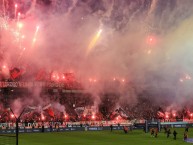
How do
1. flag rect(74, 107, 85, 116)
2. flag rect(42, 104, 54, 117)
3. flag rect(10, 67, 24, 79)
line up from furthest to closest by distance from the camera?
flag rect(74, 107, 85, 116) < flag rect(10, 67, 24, 79) < flag rect(42, 104, 54, 117)

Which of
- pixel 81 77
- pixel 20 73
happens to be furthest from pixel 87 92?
pixel 20 73

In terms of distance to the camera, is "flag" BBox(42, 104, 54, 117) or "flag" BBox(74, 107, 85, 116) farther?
"flag" BBox(74, 107, 85, 116)

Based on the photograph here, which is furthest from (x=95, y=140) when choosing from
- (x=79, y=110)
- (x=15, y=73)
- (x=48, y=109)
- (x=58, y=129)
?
(x=15, y=73)

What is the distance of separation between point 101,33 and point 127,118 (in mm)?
17864

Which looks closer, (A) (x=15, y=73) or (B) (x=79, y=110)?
(A) (x=15, y=73)

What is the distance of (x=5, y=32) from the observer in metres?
63.6

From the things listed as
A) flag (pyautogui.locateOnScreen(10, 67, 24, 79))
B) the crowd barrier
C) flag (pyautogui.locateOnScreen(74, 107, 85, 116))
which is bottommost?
the crowd barrier

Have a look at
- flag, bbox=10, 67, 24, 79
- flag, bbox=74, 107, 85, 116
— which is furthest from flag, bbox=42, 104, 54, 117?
flag, bbox=10, 67, 24, 79

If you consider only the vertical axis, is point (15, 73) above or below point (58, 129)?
above

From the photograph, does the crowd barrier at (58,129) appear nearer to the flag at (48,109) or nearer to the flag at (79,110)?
the flag at (48,109)

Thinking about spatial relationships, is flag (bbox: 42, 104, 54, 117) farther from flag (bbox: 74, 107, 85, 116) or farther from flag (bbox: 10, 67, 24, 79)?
flag (bbox: 10, 67, 24, 79)

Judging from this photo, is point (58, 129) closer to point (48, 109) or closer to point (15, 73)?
point (48, 109)

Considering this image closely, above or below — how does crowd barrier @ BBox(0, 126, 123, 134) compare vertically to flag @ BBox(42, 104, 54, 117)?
below

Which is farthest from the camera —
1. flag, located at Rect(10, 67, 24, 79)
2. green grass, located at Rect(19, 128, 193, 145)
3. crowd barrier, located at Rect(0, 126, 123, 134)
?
flag, located at Rect(10, 67, 24, 79)
